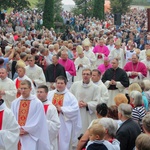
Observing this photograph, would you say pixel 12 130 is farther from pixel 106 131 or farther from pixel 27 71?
pixel 27 71

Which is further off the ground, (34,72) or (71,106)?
(34,72)

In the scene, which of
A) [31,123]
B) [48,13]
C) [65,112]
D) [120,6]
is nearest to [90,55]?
[65,112]

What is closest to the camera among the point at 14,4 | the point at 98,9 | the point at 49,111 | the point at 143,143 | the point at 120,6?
the point at 143,143

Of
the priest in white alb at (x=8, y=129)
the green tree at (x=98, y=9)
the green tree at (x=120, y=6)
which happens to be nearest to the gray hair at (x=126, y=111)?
the priest in white alb at (x=8, y=129)

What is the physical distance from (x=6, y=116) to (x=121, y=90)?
581 centimetres

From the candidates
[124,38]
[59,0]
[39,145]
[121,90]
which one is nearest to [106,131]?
[39,145]

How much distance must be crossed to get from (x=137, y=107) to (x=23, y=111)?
81.2 inches

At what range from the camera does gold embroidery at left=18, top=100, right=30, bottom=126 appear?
8.81 meters

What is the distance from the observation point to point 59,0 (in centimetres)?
4928

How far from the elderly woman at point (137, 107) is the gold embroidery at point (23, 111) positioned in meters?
1.91

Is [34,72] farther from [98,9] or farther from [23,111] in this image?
[98,9]

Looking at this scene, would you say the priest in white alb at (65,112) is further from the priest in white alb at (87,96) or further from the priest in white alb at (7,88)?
the priest in white alb at (7,88)

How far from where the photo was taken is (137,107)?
28.3 feet

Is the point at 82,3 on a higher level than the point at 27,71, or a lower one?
higher
